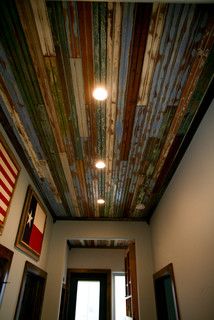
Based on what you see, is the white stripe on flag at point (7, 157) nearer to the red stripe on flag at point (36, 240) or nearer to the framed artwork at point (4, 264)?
the framed artwork at point (4, 264)

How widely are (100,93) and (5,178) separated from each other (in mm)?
1197

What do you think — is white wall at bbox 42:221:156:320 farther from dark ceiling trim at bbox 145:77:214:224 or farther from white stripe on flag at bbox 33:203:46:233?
dark ceiling trim at bbox 145:77:214:224

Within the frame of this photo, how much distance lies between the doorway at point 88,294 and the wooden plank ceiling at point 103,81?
3654 millimetres

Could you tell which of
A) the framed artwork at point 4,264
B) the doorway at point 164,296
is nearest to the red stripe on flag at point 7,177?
the framed artwork at point 4,264

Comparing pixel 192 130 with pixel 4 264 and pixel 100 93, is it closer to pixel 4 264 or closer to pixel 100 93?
pixel 100 93

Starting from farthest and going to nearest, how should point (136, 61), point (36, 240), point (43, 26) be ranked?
point (36, 240)
point (136, 61)
point (43, 26)

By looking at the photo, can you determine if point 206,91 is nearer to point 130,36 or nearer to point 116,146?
→ point 130,36

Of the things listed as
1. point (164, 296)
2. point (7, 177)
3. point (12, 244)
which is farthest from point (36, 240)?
point (164, 296)

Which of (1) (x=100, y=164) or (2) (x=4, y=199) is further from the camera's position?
(1) (x=100, y=164)

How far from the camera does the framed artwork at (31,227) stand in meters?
2.42

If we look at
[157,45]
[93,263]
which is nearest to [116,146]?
[157,45]

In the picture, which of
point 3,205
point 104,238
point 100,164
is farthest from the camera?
point 104,238

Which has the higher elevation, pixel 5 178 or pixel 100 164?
pixel 100 164

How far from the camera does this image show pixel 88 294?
505 centimetres
